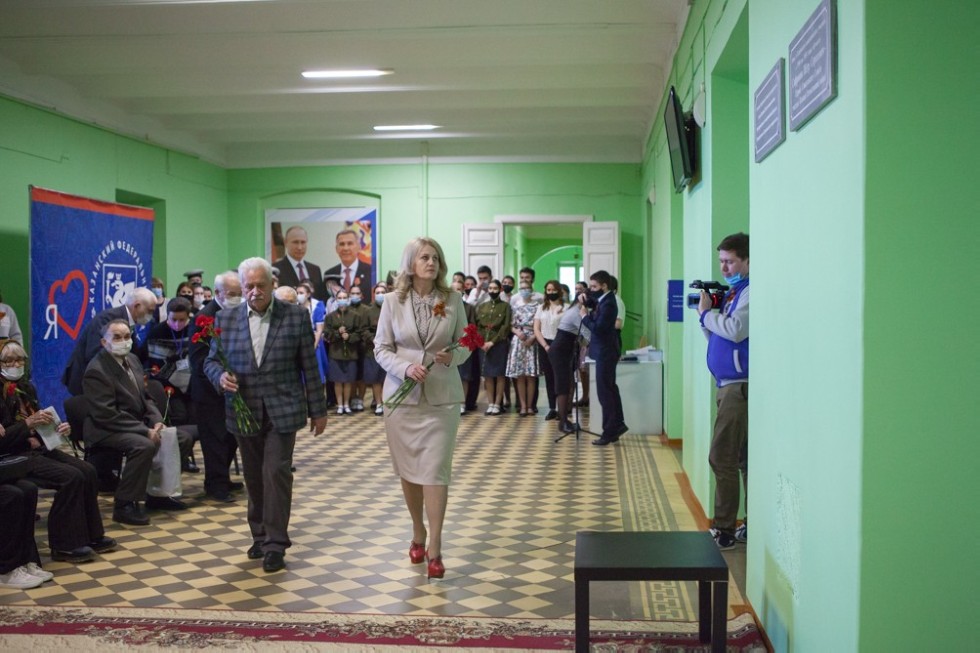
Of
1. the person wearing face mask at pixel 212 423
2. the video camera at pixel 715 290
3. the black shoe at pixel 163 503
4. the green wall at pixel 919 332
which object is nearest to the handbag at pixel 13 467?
the black shoe at pixel 163 503

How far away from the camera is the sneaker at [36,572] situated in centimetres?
488

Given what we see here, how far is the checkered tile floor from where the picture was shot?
4602 mm

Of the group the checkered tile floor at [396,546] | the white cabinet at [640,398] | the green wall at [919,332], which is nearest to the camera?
the green wall at [919,332]

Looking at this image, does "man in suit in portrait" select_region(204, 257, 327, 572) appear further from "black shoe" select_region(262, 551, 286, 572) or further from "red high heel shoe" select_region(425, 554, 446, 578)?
"red high heel shoe" select_region(425, 554, 446, 578)

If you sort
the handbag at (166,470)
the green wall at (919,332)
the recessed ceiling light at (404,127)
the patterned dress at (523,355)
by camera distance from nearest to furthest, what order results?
the green wall at (919,332) < the handbag at (166,470) < the patterned dress at (523,355) < the recessed ceiling light at (404,127)

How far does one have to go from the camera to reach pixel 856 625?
8.53ft

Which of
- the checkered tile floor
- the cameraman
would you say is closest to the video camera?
the cameraman

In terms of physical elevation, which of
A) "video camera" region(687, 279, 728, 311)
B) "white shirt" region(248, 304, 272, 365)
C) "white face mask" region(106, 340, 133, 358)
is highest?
"video camera" region(687, 279, 728, 311)

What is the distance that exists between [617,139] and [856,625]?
13797mm

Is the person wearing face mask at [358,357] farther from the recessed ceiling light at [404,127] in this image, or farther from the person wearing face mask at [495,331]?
the recessed ceiling light at [404,127]

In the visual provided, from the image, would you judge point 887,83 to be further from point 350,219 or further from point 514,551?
point 350,219

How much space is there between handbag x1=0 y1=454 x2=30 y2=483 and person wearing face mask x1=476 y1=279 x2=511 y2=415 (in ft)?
24.4

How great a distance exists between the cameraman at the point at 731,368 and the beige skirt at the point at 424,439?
1.46 m

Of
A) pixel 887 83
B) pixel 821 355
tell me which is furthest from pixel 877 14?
pixel 821 355
